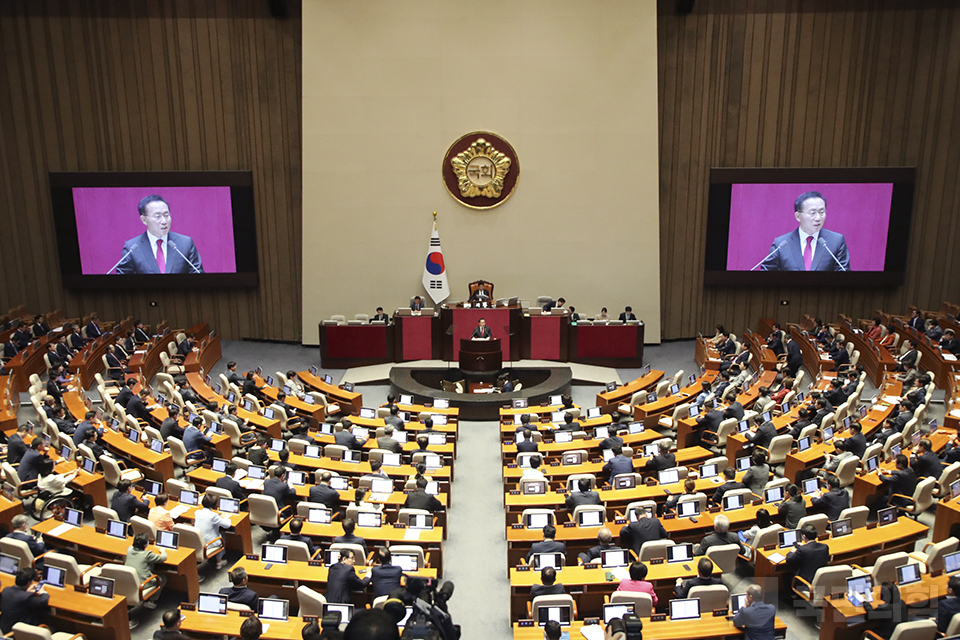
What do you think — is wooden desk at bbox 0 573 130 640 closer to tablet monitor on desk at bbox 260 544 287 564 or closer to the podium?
tablet monitor on desk at bbox 260 544 287 564

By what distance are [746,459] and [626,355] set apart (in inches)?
319

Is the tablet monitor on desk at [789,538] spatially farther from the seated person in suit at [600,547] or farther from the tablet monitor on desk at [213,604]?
the tablet monitor on desk at [213,604]

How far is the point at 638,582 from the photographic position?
740 centimetres

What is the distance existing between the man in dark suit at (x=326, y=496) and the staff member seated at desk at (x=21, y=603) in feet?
10.9

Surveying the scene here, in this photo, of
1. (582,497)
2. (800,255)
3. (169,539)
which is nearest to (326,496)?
(169,539)

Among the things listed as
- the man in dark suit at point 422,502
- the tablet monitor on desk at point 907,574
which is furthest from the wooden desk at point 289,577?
the tablet monitor on desk at point 907,574

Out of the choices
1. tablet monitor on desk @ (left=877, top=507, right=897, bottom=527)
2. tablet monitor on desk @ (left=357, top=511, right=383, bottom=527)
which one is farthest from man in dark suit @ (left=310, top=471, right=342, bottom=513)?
tablet monitor on desk @ (left=877, top=507, right=897, bottom=527)

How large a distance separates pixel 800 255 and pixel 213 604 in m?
18.1

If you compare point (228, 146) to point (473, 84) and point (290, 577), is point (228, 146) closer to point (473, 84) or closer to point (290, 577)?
point (473, 84)

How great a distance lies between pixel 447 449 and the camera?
12.2 meters

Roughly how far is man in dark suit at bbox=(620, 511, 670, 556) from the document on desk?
5.61 m

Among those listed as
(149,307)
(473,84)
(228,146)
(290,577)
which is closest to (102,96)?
(228,146)

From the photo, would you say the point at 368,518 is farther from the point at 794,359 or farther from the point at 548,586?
the point at 794,359

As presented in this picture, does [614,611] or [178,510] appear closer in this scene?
[614,611]
